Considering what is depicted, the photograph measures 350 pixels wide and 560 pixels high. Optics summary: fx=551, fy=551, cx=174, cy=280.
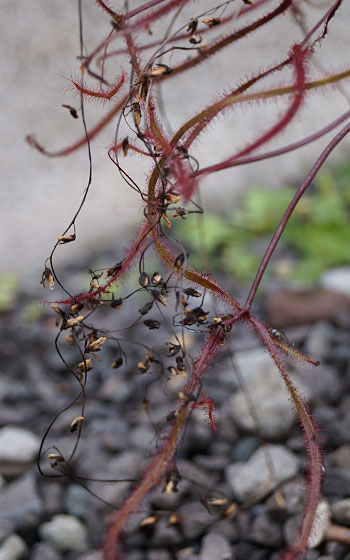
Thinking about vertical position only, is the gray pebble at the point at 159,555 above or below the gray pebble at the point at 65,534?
below

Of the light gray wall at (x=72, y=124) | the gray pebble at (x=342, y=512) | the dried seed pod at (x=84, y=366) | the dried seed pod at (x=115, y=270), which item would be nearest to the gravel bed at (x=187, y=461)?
the gray pebble at (x=342, y=512)

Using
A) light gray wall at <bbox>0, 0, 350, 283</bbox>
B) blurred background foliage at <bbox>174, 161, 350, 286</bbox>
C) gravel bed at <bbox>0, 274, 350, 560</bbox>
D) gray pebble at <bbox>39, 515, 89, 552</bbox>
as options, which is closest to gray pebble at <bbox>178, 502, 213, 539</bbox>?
gravel bed at <bbox>0, 274, 350, 560</bbox>

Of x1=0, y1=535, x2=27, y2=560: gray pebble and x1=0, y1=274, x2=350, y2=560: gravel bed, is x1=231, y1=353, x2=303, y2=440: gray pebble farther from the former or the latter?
x1=0, y1=535, x2=27, y2=560: gray pebble

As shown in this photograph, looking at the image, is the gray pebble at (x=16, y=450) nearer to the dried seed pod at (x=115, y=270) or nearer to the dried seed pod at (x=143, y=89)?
the dried seed pod at (x=115, y=270)

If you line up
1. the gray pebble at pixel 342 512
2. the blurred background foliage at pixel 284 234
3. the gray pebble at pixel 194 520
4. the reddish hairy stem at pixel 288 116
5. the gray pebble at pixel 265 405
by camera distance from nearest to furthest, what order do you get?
the reddish hairy stem at pixel 288 116, the gray pebble at pixel 342 512, the gray pebble at pixel 194 520, the gray pebble at pixel 265 405, the blurred background foliage at pixel 284 234

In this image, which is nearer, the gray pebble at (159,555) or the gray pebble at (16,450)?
the gray pebble at (159,555)

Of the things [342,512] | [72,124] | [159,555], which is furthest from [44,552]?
[72,124]

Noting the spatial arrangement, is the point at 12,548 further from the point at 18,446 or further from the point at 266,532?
the point at 266,532
